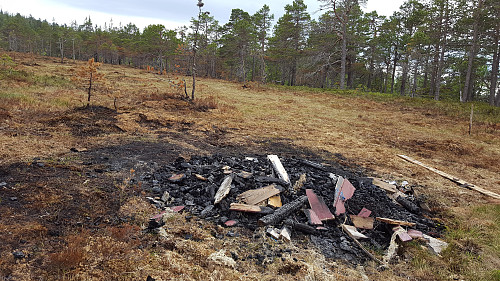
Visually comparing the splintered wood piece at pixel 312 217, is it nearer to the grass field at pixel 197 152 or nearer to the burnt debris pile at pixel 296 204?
the burnt debris pile at pixel 296 204

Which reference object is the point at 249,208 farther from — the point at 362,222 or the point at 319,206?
the point at 362,222

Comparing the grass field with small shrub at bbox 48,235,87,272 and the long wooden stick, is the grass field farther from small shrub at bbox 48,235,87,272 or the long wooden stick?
the long wooden stick

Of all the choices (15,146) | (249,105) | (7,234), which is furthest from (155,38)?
(7,234)

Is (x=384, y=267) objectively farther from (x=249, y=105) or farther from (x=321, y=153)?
(x=249, y=105)

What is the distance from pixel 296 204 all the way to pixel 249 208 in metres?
0.83

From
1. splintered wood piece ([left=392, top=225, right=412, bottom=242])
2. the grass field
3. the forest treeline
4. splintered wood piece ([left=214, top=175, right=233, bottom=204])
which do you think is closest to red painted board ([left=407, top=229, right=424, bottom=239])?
splintered wood piece ([left=392, top=225, right=412, bottom=242])

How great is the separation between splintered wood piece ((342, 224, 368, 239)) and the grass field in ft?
1.94

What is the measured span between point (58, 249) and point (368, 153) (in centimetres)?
858

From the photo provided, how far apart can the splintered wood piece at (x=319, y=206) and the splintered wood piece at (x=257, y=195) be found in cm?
62

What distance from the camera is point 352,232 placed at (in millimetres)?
3795

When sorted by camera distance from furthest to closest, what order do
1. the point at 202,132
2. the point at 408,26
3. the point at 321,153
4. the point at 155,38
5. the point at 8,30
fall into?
the point at 8,30 < the point at 155,38 < the point at 408,26 < the point at 202,132 < the point at 321,153

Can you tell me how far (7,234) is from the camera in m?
2.72

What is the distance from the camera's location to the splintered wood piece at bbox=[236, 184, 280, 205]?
4207mm

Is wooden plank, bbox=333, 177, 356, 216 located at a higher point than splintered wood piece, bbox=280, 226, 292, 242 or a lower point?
higher
